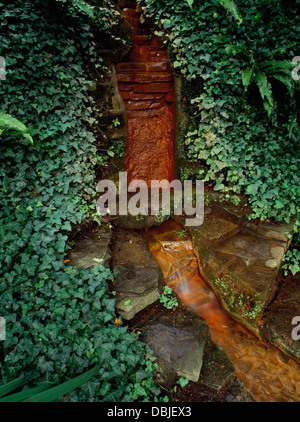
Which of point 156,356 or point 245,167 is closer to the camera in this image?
point 156,356

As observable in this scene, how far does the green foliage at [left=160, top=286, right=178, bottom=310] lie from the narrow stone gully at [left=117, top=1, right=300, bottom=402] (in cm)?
→ 64

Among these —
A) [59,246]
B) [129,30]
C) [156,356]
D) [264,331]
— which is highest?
[129,30]

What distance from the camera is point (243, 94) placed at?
12.4ft

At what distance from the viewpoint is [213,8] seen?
3602 mm

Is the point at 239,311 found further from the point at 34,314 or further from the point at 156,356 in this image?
the point at 34,314

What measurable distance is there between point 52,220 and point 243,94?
3.52 m

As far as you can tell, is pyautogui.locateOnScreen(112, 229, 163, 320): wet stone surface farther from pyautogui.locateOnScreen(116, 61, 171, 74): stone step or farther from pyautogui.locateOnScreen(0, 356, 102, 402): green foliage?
pyautogui.locateOnScreen(116, 61, 171, 74): stone step

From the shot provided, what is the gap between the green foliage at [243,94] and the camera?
143 inches

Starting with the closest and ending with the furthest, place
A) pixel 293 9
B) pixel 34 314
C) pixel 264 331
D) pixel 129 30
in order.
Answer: pixel 34 314, pixel 264 331, pixel 293 9, pixel 129 30

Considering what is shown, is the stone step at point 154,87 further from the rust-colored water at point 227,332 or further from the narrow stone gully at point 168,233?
the rust-colored water at point 227,332

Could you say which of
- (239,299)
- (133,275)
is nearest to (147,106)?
(133,275)

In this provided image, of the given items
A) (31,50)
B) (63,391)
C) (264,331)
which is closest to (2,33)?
(31,50)

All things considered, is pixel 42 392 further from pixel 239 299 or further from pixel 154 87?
pixel 154 87

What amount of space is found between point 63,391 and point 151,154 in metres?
3.98
